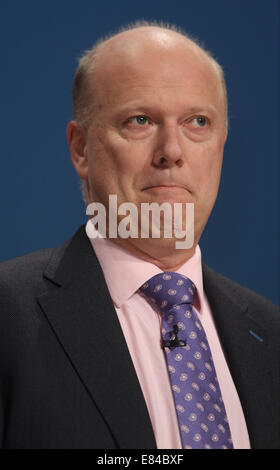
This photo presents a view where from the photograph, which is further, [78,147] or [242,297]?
[242,297]

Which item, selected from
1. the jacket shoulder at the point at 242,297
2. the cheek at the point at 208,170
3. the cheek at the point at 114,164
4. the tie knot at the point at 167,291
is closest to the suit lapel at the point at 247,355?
the jacket shoulder at the point at 242,297

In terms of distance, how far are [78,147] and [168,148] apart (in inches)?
11.8

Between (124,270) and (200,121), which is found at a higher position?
(200,121)

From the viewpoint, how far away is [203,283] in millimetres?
1693

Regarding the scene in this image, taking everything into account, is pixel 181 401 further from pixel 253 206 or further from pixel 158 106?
pixel 253 206

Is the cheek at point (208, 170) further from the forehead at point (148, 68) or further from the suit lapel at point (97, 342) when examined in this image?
the suit lapel at point (97, 342)

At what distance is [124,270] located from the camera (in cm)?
152

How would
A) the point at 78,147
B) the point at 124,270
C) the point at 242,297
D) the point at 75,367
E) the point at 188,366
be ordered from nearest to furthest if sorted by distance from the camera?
1. the point at 75,367
2. the point at 188,366
3. the point at 124,270
4. the point at 78,147
5. the point at 242,297

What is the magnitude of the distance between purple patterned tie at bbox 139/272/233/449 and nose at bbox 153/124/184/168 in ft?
0.87

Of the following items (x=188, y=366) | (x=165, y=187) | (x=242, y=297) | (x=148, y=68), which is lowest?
(x=188, y=366)

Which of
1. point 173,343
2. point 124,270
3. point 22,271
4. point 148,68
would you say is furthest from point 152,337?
point 148,68

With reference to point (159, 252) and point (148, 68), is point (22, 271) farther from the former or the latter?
point (148, 68)

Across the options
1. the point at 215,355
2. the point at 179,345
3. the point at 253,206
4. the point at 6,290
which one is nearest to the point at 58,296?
the point at 6,290
